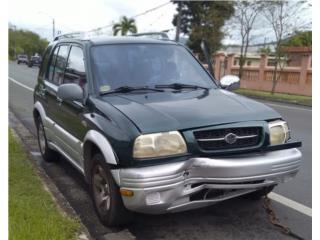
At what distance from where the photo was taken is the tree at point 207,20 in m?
33.0

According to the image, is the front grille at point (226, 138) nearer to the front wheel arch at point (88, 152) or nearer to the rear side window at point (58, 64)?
the front wheel arch at point (88, 152)

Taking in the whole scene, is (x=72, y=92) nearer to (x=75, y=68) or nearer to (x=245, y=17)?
(x=75, y=68)

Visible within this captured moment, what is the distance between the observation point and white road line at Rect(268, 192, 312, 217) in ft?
15.3

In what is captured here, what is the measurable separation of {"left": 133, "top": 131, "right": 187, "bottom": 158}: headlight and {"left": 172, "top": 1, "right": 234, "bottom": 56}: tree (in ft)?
81.7

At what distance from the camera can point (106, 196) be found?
13.6 feet

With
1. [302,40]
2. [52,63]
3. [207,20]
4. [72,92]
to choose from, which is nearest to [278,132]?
[72,92]

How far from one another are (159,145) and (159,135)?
83 mm

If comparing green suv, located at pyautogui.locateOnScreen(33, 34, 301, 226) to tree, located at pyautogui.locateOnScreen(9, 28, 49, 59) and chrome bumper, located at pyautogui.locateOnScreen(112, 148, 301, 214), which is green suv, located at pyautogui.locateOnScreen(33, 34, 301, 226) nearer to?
chrome bumper, located at pyautogui.locateOnScreen(112, 148, 301, 214)

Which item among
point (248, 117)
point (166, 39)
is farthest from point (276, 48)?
point (248, 117)

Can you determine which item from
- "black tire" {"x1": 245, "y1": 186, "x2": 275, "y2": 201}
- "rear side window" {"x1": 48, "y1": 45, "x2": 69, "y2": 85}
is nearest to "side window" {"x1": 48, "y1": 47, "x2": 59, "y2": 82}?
"rear side window" {"x1": 48, "y1": 45, "x2": 69, "y2": 85}

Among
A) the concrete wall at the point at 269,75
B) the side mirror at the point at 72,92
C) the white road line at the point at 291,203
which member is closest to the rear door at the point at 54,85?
the side mirror at the point at 72,92

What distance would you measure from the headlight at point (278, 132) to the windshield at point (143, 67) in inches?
45.7

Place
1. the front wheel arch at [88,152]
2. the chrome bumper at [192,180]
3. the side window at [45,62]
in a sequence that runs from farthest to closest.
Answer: the side window at [45,62] → the front wheel arch at [88,152] → the chrome bumper at [192,180]

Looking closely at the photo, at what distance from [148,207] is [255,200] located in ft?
5.60
